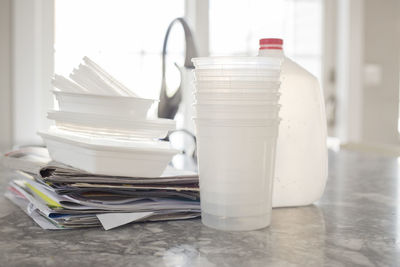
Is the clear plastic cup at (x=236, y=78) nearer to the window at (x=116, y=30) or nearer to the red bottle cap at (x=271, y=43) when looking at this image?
the red bottle cap at (x=271, y=43)

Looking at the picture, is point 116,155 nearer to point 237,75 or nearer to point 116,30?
point 237,75

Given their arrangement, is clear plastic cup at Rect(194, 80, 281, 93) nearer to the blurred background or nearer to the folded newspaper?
the folded newspaper

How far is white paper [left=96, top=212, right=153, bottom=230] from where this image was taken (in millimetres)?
523

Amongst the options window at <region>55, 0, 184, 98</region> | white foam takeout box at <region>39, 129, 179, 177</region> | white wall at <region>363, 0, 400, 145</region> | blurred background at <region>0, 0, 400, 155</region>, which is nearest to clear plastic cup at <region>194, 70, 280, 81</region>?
white foam takeout box at <region>39, 129, 179, 177</region>

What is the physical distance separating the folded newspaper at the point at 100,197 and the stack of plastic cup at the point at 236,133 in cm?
6

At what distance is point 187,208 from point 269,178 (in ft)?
0.38

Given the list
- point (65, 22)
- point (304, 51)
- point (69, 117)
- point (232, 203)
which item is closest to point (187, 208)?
point (232, 203)

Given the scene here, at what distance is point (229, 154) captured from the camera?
0.50 metres

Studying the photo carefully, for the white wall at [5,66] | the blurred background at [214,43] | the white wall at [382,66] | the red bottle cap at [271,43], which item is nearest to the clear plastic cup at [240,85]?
the red bottle cap at [271,43]

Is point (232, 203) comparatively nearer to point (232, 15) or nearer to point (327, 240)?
point (327, 240)

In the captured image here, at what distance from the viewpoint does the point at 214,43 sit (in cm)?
298

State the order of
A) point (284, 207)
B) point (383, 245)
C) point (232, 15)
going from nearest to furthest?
point (383, 245) < point (284, 207) < point (232, 15)

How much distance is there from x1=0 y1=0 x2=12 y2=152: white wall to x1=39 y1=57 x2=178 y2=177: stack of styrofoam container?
1925 millimetres

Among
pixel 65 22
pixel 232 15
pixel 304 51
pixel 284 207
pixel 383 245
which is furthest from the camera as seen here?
pixel 304 51
